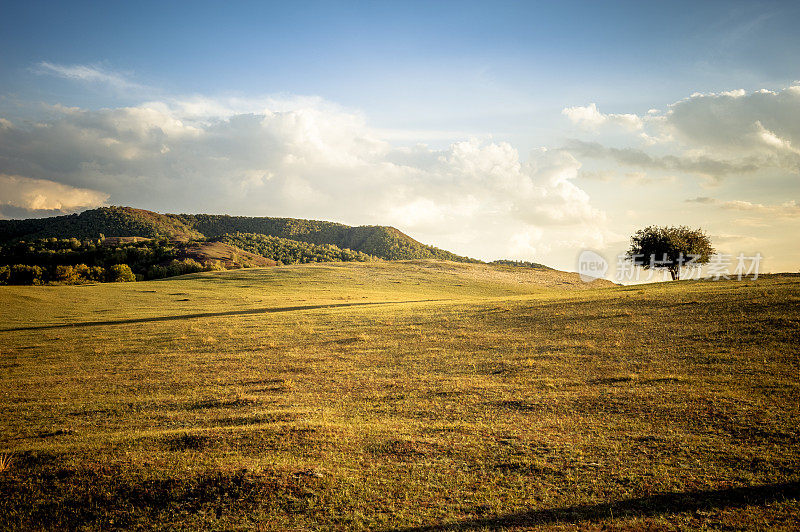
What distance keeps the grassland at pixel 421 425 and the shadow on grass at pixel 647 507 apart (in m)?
0.04

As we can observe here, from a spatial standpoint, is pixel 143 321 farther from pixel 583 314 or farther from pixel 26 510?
pixel 583 314

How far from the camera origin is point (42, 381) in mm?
17812

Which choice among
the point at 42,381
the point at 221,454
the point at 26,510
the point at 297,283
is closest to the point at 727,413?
the point at 221,454

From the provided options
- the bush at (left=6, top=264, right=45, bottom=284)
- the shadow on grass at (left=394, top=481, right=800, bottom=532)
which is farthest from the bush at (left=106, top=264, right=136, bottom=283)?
the shadow on grass at (left=394, top=481, right=800, bottom=532)

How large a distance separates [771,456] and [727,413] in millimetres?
2583

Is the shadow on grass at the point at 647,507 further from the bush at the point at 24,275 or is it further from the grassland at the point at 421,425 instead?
the bush at the point at 24,275

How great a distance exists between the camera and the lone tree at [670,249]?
59625 mm

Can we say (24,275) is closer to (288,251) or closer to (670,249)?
(288,251)

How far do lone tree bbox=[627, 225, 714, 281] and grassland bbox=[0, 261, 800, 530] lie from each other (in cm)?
3446

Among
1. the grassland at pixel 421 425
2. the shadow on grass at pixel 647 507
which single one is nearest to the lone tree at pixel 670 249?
the grassland at pixel 421 425

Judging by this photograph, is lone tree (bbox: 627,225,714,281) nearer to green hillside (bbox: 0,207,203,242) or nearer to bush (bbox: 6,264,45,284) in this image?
bush (bbox: 6,264,45,284)

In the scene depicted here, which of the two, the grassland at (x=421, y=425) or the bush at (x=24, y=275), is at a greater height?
the grassland at (x=421, y=425)

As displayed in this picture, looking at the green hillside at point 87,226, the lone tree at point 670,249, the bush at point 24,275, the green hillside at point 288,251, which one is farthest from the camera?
the green hillside at point 87,226

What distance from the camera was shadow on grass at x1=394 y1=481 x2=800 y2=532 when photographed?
7.22m
